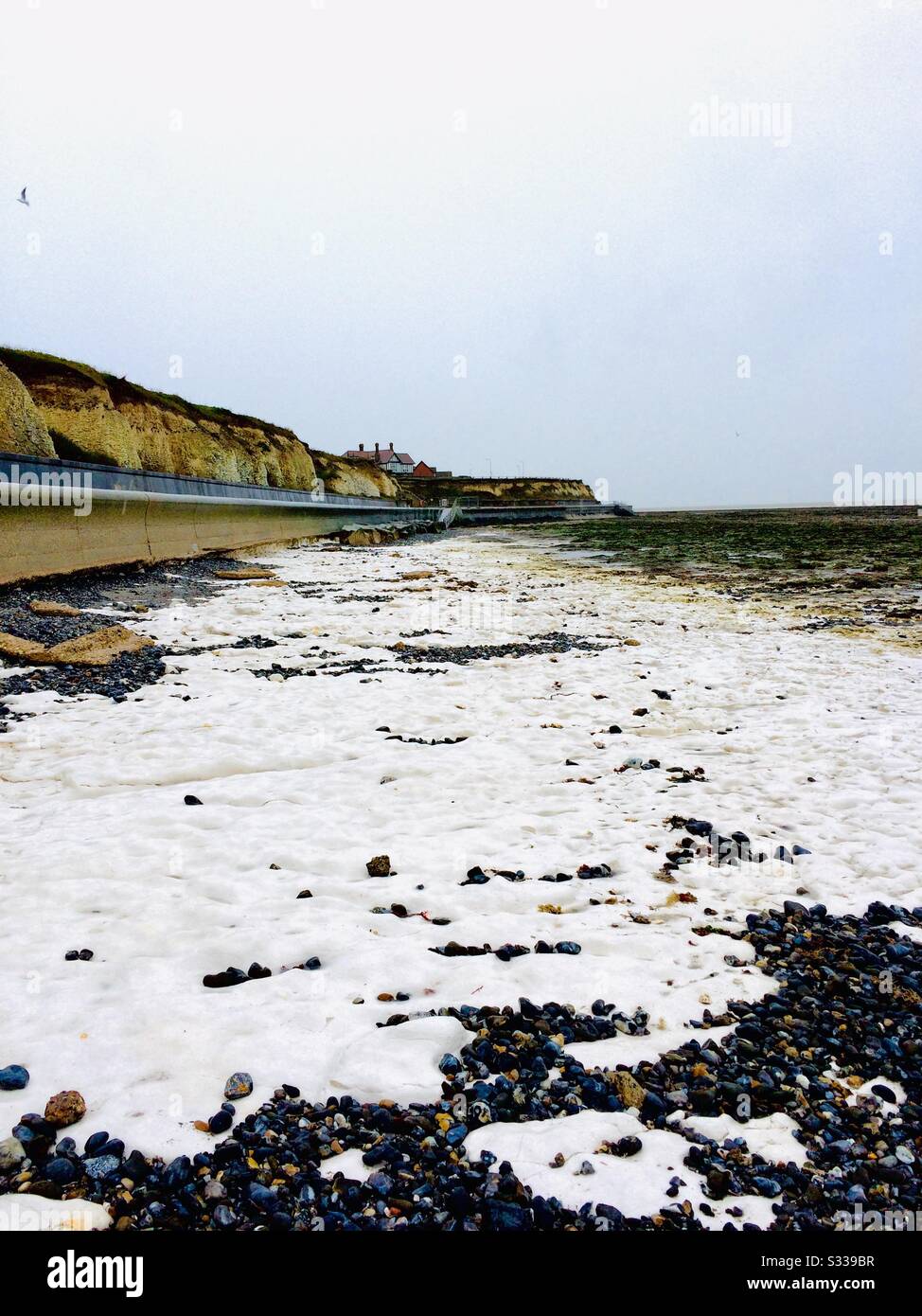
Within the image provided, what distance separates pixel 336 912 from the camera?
14.9ft

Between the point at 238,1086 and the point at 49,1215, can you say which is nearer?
the point at 49,1215

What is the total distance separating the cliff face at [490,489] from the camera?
118 metres

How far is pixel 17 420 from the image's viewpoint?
63.1ft

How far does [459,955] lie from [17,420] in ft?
67.4

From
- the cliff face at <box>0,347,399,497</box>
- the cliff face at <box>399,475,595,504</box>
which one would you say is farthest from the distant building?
the cliff face at <box>0,347,399,497</box>

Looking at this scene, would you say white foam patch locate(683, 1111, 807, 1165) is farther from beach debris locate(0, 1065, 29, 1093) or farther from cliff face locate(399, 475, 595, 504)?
cliff face locate(399, 475, 595, 504)

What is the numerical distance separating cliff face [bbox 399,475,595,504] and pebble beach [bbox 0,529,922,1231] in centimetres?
10575

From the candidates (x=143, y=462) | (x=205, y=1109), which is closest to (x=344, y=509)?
(x=143, y=462)

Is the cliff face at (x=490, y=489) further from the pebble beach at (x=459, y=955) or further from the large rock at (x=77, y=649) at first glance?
the pebble beach at (x=459, y=955)

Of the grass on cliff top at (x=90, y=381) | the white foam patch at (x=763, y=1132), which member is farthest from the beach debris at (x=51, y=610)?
the white foam patch at (x=763, y=1132)

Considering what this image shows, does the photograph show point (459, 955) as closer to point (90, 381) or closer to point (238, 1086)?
point (238, 1086)

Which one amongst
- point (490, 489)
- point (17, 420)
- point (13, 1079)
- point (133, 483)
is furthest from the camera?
point (490, 489)

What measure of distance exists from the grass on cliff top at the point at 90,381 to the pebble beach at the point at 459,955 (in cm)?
1856

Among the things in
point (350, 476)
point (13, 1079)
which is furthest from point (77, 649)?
point (350, 476)
